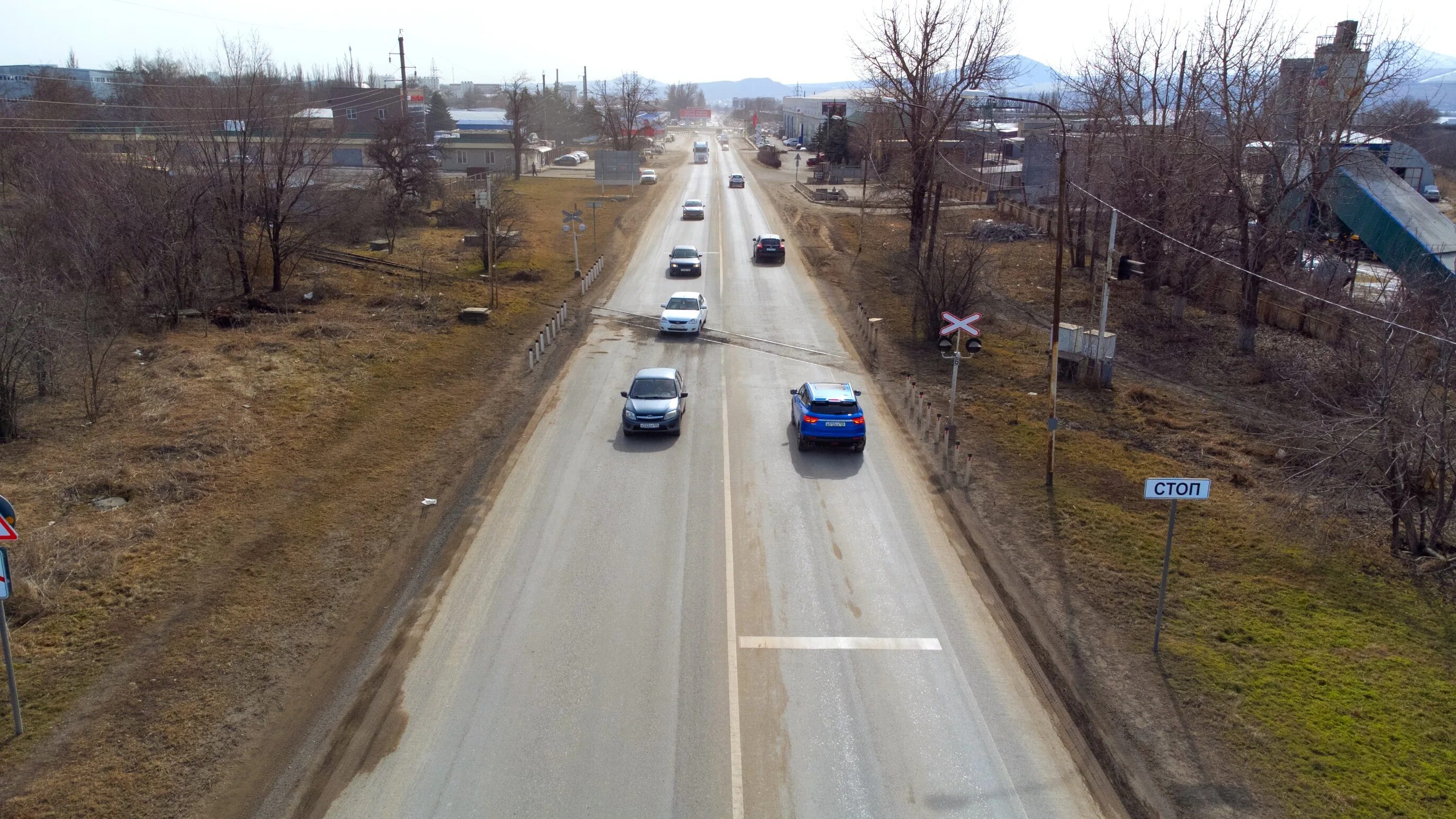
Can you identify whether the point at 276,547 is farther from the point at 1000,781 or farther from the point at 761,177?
the point at 761,177

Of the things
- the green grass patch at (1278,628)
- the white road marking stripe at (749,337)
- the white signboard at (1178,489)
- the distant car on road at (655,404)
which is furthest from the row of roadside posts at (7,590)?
the white road marking stripe at (749,337)

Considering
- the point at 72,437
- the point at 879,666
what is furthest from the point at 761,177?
the point at 879,666

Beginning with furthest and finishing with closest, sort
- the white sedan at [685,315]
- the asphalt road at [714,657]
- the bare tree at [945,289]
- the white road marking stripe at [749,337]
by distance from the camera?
1. the white sedan at [685,315]
2. the bare tree at [945,289]
3. the white road marking stripe at [749,337]
4. the asphalt road at [714,657]

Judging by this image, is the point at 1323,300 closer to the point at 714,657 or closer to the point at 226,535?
the point at 714,657

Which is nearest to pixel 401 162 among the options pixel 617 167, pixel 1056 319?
pixel 617 167

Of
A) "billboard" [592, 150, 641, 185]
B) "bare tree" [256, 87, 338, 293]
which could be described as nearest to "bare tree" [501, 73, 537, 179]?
"billboard" [592, 150, 641, 185]

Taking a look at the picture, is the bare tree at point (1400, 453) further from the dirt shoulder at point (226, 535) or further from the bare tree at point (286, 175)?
the bare tree at point (286, 175)
